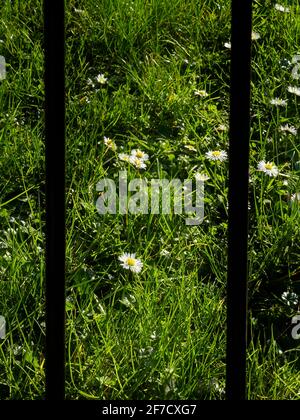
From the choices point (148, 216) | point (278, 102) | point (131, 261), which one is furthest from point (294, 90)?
point (131, 261)

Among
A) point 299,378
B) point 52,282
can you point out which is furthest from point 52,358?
point 299,378

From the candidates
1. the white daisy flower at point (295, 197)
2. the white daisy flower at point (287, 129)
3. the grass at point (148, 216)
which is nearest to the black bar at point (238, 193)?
the grass at point (148, 216)

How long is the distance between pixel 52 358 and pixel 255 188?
A: 1135 mm

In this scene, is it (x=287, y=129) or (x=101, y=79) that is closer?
(x=287, y=129)

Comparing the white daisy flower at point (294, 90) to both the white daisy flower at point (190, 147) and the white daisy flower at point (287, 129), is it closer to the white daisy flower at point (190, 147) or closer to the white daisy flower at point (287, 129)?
the white daisy flower at point (287, 129)

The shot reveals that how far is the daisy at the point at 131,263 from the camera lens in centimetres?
161

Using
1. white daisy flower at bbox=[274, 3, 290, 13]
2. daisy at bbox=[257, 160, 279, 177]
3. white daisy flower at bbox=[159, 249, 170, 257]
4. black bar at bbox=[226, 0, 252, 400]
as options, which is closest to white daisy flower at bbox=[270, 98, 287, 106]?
daisy at bbox=[257, 160, 279, 177]

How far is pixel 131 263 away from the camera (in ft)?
5.31

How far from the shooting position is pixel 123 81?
2105 millimetres

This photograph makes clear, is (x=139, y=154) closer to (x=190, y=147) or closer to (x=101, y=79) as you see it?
(x=190, y=147)

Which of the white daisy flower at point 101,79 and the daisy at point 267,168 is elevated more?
the white daisy flower at point 101,79

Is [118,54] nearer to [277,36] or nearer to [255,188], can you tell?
[277,36]

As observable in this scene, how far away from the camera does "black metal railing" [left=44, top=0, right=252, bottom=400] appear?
2.36 feet

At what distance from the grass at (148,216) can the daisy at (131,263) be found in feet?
0.07
